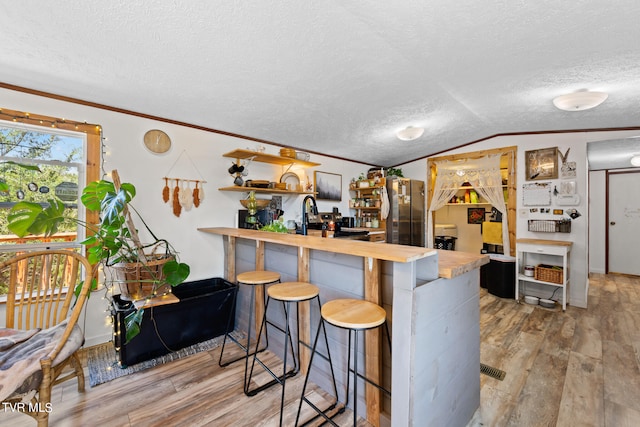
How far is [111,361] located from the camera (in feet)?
7.36

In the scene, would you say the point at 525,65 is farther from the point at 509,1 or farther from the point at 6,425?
the point at 6,425

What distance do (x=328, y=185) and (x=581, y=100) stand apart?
3.15 meters

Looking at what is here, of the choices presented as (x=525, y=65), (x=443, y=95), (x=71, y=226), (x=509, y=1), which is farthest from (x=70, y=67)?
(x=525, y=65)

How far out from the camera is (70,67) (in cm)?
192

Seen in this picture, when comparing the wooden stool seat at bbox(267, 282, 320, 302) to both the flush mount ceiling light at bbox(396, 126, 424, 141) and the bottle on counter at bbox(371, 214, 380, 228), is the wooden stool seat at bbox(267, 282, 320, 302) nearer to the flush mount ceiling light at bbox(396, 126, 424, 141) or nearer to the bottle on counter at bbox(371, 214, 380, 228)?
the flush mount ceiling light at bbox(396, 126, 424, 141)

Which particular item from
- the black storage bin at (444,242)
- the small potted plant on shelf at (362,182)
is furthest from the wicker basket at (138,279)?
the black storage bin at (444,242)

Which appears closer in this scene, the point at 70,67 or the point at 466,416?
the point at 466,416

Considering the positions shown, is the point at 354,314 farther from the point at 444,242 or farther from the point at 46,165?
the point at 444,242

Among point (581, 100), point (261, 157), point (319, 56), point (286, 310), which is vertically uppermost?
point (319, 56)

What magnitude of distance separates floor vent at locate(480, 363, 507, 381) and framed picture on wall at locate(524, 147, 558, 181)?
305 centimetres

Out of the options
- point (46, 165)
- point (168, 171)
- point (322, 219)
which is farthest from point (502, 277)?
A: point (46, 165)

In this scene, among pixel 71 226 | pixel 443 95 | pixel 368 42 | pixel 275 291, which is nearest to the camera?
pixel 275 291

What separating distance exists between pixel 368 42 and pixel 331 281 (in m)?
1.66

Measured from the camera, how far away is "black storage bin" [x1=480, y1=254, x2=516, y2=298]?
3949 millimetres
